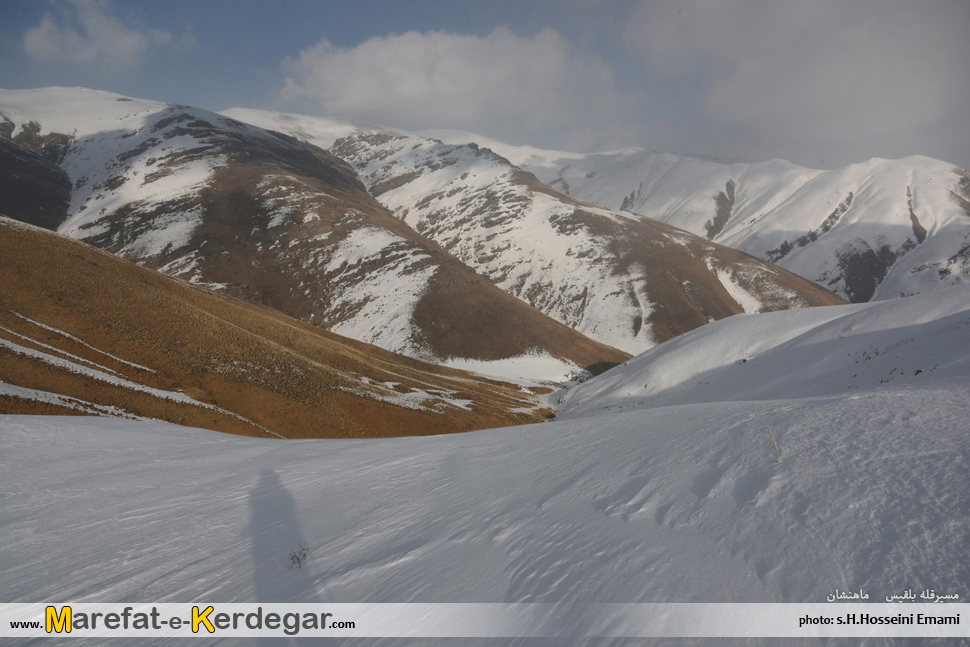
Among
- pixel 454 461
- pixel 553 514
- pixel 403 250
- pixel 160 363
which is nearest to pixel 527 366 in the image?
pixel 403 250

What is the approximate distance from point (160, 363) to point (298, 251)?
8116cm

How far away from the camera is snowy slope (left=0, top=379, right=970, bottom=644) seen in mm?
3867

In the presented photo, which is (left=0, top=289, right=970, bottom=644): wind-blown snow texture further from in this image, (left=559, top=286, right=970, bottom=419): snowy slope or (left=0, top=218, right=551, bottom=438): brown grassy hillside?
(left=0, top=218, right=551, bottom=438): brown grassy hillside

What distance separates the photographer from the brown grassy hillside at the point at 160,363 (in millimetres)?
22703

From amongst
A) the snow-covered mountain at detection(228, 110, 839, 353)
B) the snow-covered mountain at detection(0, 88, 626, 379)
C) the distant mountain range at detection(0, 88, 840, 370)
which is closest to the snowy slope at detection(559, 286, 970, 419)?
the snow-covered mountain at detection(0, 88, 626, 379)

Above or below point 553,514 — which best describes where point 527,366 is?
above

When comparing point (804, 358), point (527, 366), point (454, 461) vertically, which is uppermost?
point (527, 366)

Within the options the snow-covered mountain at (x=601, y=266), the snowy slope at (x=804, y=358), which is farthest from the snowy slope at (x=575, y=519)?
the snow-covered mountain at (x=601, y=266)

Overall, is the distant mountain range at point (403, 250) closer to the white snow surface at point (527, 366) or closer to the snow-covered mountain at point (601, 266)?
the white snow surface at point (527, 366)

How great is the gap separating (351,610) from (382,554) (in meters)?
0.96

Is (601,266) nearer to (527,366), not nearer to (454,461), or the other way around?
(527,366)

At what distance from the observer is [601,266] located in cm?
12719

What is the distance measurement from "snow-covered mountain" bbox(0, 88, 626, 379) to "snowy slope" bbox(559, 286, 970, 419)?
43.2 metres

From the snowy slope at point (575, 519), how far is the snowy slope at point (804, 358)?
10.2 ft
